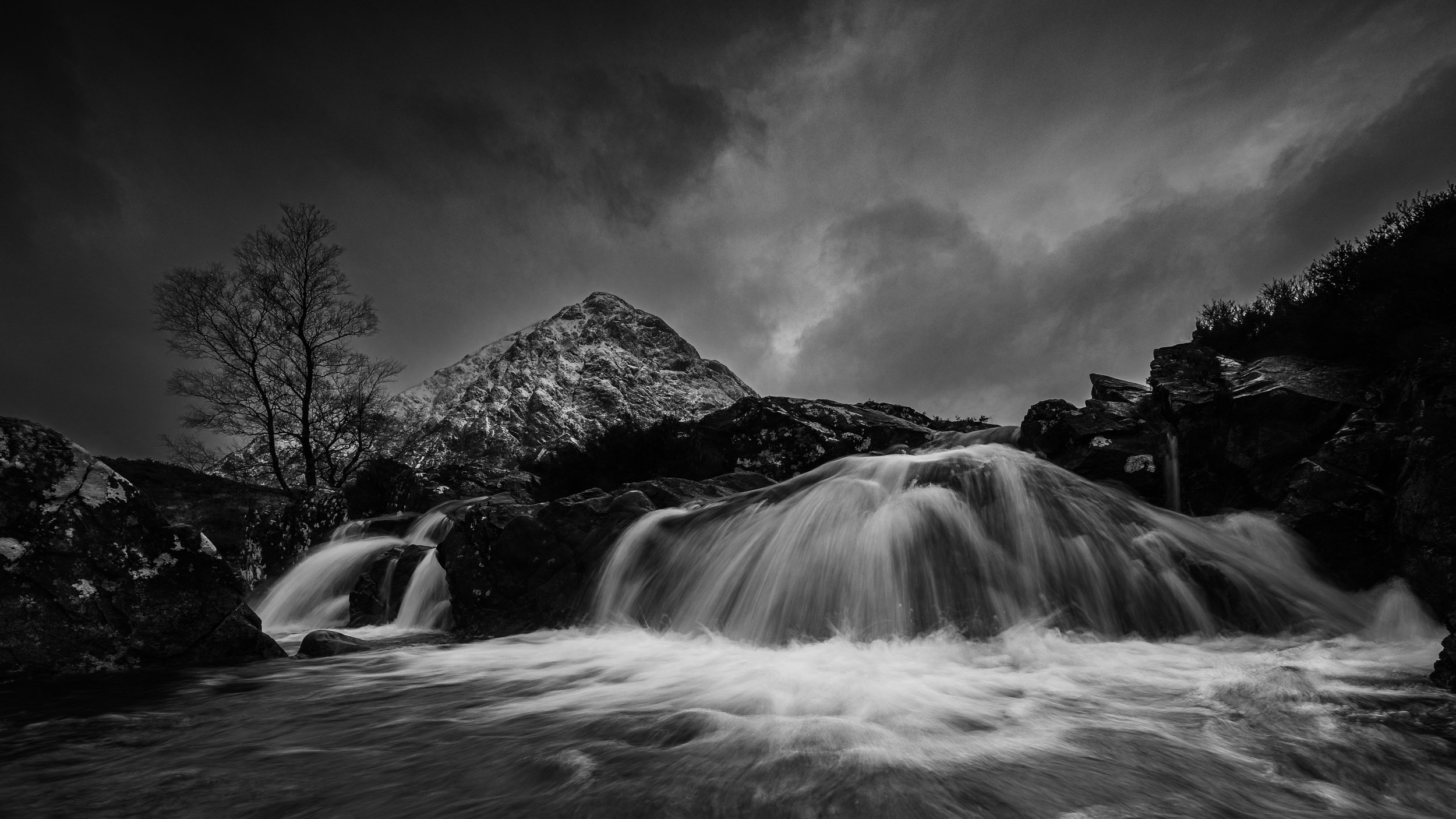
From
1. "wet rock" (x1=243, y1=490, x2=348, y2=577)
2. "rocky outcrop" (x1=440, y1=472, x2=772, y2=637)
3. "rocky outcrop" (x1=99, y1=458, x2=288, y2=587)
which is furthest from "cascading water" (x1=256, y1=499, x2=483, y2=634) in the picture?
"rocky outcrop" (x1=99, y1=458, x2=288, y2=587)

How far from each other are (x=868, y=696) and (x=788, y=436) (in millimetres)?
10674

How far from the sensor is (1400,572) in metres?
5.58

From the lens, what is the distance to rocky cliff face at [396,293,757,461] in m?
142

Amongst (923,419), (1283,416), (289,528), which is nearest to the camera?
(1283,416)

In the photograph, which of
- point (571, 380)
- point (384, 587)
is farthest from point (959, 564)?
point (571, 380)

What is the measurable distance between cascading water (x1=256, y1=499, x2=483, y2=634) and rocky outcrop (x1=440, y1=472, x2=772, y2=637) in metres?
0.88

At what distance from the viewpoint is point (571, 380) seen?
16300 cm

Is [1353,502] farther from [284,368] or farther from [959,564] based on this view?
[284,368]

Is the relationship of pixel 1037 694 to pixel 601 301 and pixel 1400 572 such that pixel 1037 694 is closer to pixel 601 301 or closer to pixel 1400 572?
pixel 1400 572

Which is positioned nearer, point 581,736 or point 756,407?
point 581,736

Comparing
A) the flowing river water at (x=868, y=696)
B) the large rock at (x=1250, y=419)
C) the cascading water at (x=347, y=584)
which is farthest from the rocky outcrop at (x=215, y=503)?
the large rock at (x=1250, y=419)

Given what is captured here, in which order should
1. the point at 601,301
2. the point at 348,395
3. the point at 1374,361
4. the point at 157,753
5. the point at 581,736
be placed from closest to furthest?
the point at 157,753 → the point at 581,736 → the point at 1374,361 → the point at 348,395 → the point at 601,301

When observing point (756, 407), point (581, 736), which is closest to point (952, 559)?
point (581, 736)

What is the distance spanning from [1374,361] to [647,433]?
13835 mm
